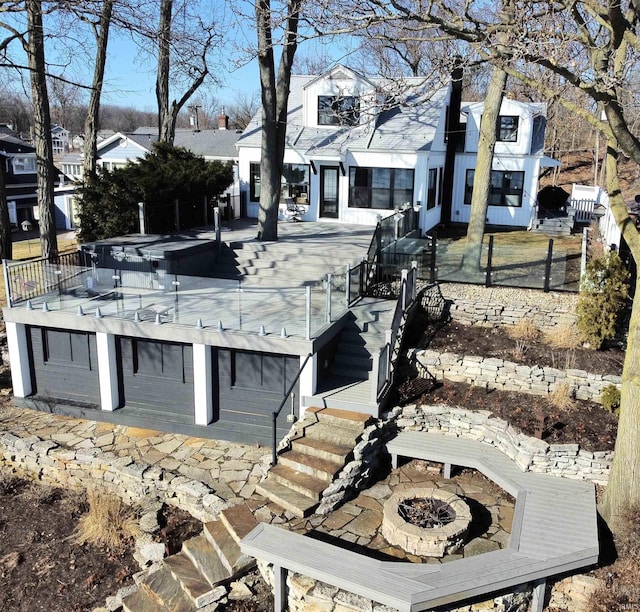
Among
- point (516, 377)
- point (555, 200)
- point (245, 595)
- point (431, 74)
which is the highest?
point (431, 74)

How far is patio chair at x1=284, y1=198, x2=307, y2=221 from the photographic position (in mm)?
20688

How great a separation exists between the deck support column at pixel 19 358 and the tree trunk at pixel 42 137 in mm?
4175

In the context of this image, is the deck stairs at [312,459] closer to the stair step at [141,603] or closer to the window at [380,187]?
the stair step at [141,603]

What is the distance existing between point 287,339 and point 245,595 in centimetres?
427

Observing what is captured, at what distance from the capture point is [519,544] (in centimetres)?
755

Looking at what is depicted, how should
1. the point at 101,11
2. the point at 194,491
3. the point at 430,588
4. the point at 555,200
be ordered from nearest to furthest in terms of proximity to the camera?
1. the point at 430,588
2. the point at 194,491
3. the point at 101,11
4. the point at 555,200

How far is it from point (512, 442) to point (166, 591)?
5.60 m

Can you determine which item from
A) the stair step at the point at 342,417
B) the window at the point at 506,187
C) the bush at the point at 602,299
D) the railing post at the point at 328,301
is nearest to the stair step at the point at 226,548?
the stair step at the point at 342,417

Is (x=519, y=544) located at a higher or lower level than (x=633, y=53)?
lower

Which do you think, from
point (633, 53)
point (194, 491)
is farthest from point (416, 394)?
point (633, 53)

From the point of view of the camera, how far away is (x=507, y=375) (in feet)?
36.6

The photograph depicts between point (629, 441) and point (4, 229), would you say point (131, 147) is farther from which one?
point (629, 441)

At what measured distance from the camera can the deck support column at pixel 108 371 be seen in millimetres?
11680

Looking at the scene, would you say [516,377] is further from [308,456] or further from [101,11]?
[101,11]
